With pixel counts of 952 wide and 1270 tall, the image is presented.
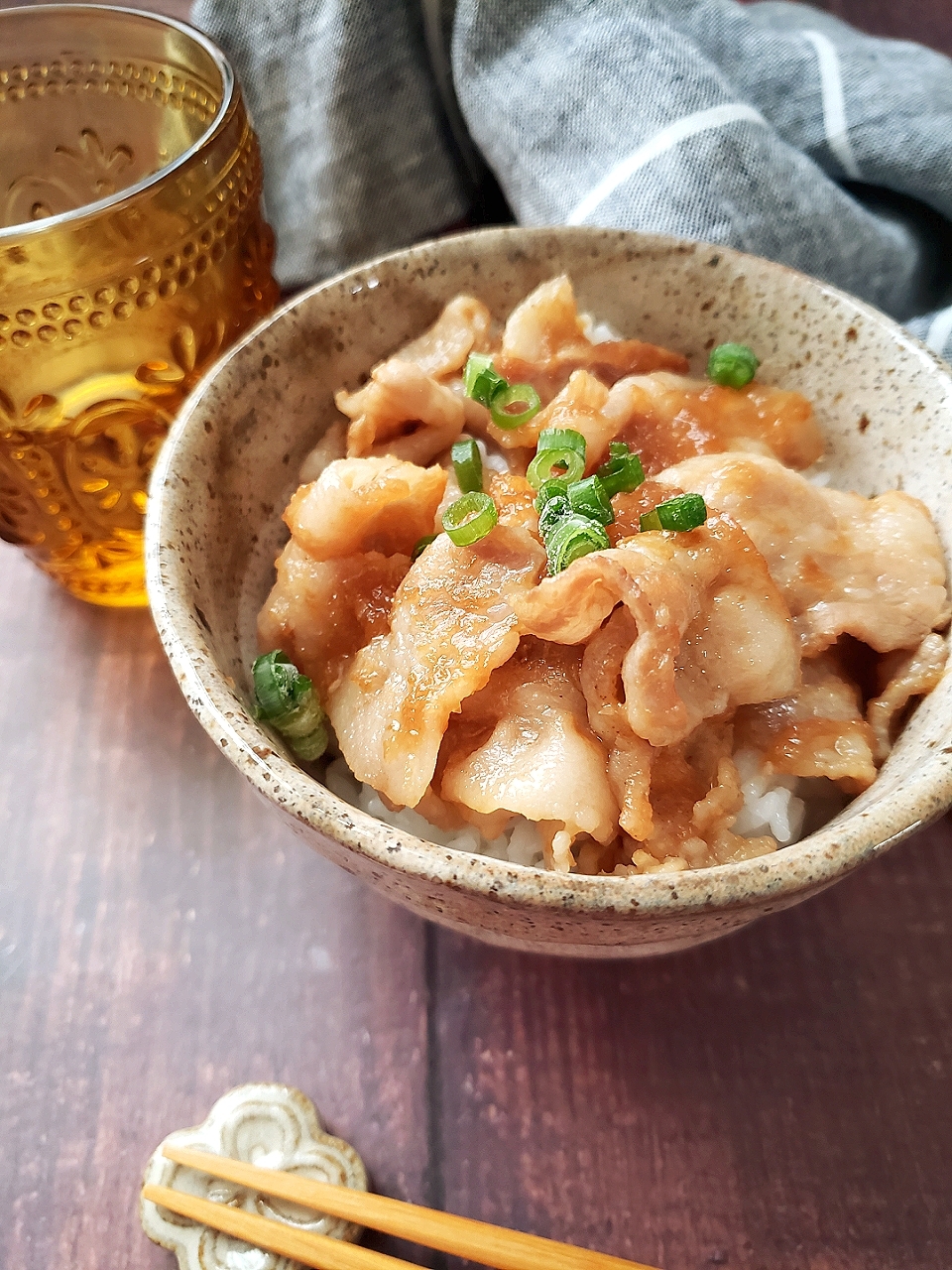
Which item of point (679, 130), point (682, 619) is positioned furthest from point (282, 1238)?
point (679, 130)

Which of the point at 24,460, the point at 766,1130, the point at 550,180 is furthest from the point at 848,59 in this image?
the point at 766,1130

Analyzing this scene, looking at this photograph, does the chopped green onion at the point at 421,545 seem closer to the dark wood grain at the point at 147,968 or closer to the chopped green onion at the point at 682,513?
the chopped green onion at the point at 682,513

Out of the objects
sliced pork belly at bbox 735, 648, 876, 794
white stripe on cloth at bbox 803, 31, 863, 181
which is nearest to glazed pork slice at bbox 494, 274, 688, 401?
sliced pork belly at bbox 735, 648, 876, 794

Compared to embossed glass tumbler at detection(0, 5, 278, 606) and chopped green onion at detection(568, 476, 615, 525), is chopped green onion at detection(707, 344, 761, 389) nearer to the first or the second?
chopped green onion at detection(568, 476, 615, 525)

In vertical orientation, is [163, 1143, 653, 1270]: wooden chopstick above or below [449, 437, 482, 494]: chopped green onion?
below

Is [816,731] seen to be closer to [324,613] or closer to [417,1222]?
[324,613]

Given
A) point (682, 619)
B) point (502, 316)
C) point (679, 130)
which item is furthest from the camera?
point (679, 130)

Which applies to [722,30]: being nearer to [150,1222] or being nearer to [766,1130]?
[766,1130]
